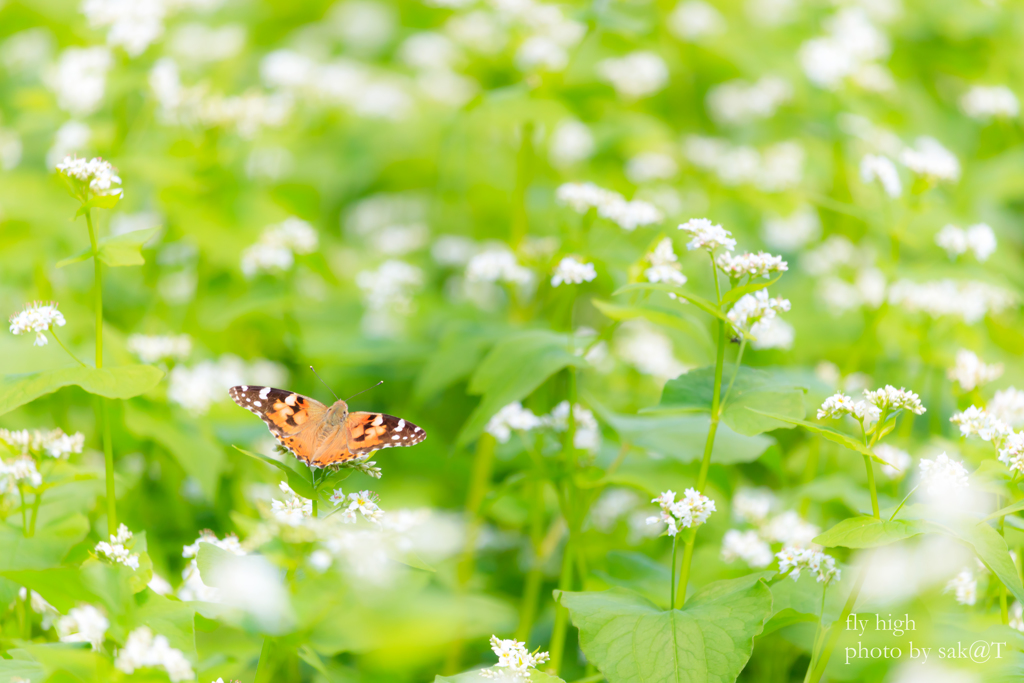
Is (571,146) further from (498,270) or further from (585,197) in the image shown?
(585,197)

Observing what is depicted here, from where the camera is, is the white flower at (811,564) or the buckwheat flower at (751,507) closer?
the white flower at (811,564)

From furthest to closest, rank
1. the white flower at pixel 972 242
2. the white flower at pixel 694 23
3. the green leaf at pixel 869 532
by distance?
the white flower at pixel 694 23
the white flower at pixel 972 242
the green leaf at pixel 869 532

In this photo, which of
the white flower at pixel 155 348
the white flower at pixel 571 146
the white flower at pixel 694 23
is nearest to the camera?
the white flower at pixel 155 348

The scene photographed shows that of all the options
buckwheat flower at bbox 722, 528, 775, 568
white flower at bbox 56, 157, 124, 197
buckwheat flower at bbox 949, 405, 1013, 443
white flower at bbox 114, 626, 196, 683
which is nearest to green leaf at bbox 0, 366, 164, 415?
white flower at bbox 56, 157, 124, 197

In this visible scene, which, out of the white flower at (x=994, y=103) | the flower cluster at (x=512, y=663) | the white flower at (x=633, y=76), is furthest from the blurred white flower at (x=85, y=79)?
the white flower at (x=994, y=103)

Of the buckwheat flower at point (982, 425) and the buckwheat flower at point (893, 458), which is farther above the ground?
the buckwheat flower at point (982, 425)

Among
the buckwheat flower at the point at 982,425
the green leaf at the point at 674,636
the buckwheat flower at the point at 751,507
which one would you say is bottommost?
the buckwheat flower at the point at 751,507

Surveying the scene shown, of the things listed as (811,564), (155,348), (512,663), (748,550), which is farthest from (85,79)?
(811,564)

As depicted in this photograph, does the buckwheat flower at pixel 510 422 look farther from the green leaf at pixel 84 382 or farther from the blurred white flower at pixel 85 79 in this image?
the blurred white flower at pixel 85 79
